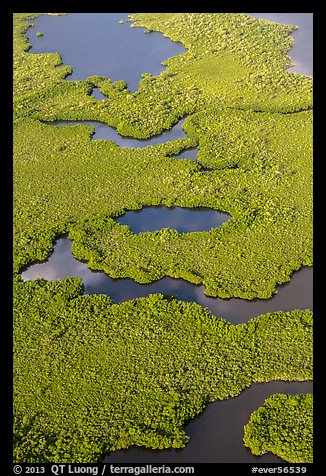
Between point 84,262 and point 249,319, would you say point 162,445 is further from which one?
point 84,262

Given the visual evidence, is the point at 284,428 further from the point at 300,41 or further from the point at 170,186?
the point at 300,41

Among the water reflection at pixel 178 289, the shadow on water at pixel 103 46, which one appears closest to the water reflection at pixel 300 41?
the shadow on water at pixel 103 46

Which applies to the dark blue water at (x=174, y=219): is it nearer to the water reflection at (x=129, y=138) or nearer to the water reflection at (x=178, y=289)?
the water reflection at (x=178, y=289)

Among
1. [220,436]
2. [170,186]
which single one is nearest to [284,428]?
[220,436]

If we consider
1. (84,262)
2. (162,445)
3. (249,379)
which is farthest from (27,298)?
(249,379)

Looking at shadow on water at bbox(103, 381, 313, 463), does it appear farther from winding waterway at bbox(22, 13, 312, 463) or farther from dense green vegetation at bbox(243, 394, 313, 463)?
dense green vegetation at bbox(243, 394, 313, 463)

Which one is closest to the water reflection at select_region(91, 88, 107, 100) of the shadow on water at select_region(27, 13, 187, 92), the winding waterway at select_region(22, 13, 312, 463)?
the winding waterway at select_region(22, 13, 312, 463)
